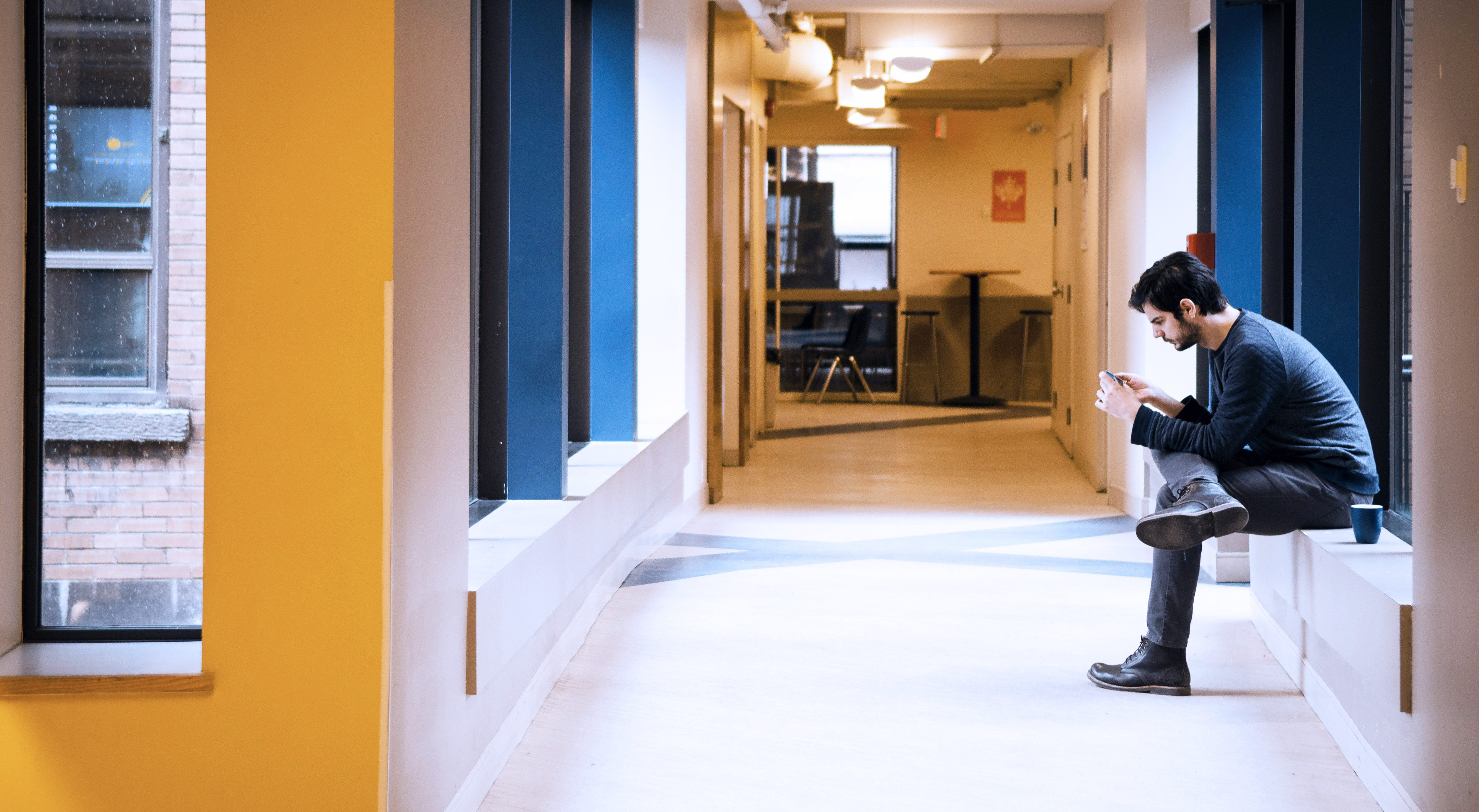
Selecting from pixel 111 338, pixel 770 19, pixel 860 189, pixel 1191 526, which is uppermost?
pixel 860 189

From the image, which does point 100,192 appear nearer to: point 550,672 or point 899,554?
point 550,672

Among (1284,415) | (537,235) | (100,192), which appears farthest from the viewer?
(537,235)

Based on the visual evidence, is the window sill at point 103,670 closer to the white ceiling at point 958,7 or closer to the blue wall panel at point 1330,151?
the blue wall panel at point 1330,151

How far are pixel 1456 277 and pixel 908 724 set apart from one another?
1749mm

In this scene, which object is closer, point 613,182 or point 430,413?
point 430,413

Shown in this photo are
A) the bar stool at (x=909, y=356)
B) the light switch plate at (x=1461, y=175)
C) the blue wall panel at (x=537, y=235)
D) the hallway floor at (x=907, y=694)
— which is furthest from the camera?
the bar stool at (x=909, y=356)

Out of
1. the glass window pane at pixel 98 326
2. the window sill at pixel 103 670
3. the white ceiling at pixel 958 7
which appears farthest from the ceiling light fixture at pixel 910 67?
the window sill at pixel 103 670

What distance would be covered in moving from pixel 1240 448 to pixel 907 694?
119 centimetres

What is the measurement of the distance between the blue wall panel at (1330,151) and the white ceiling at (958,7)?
388cm

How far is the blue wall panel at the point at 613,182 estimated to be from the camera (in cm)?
588

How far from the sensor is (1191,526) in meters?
3.45

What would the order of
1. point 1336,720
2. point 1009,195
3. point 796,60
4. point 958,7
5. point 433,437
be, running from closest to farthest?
point 433,437, point 1336,720, point 958,7, point 796,60, point 1009,195

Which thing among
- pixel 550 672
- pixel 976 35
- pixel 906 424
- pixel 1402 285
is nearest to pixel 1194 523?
pixel 1402 285

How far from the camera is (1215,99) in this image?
5242mm
